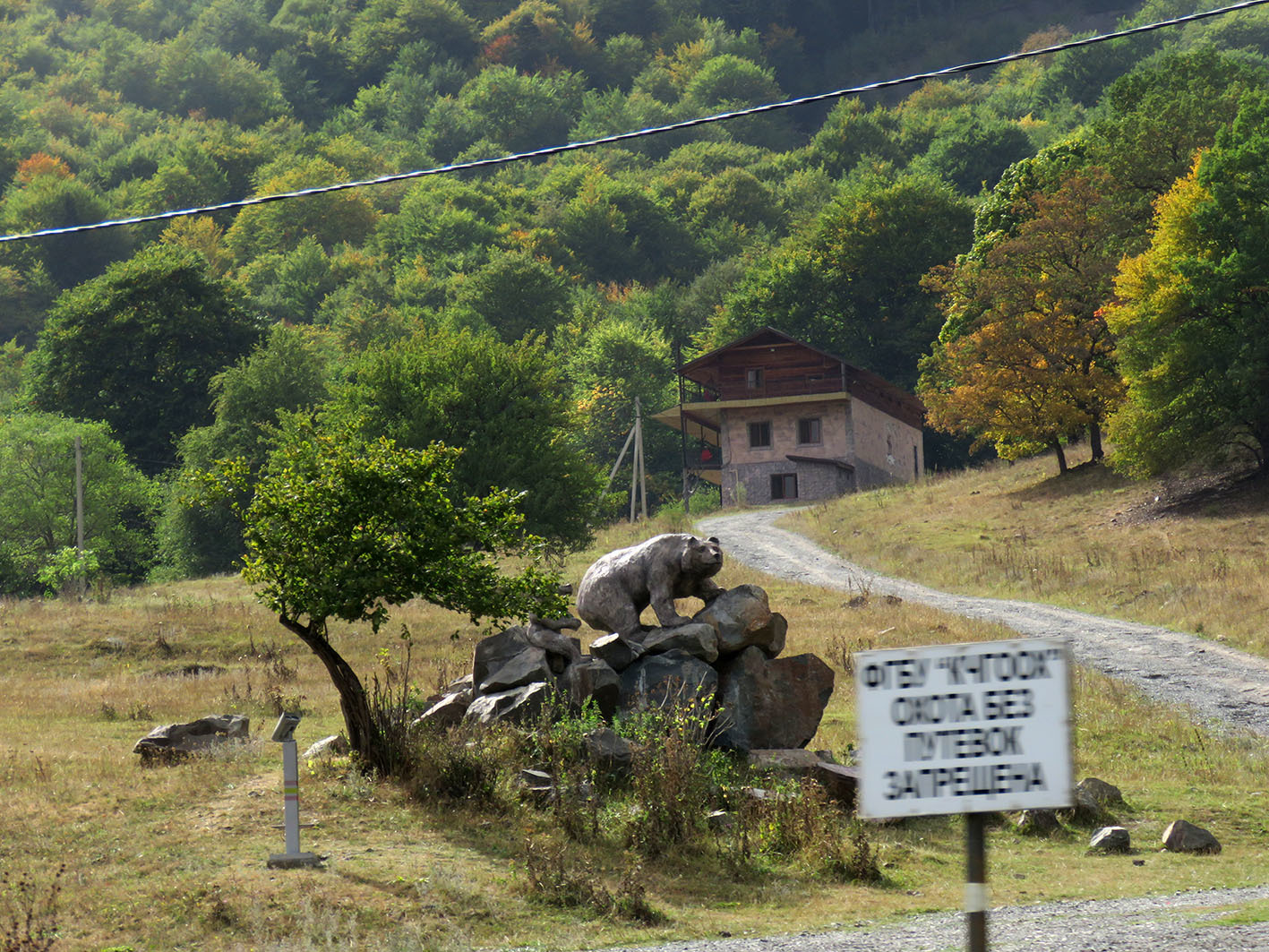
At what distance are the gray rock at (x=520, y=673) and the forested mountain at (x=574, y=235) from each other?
4.91 m

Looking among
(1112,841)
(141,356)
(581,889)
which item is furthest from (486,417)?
(581,889)

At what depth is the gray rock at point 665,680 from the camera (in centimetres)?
1789

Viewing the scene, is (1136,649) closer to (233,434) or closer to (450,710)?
(450,710)

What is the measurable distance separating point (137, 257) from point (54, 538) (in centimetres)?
1903

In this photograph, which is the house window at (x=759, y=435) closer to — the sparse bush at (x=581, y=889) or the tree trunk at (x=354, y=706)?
the tree trunk at (x=354, y=706)

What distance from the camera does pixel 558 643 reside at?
18453 millimetres

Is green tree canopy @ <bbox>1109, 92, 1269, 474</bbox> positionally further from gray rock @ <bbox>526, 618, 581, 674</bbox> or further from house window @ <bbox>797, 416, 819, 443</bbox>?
house window @ <bbox>797, 416, 819, 443</bbox>

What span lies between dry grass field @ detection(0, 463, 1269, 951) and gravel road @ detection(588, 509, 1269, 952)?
32.1 inches

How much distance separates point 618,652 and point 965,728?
14.1m

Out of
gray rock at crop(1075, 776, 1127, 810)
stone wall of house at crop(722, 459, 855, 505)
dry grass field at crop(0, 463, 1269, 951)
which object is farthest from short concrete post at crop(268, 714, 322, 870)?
stone wall of house at crop(722, 459, 855, 505)

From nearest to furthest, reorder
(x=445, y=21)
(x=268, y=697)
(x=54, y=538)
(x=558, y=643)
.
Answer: (x=558, y=643) < (x=268, y=697) < (x=54, y=538) < (x=445, y=21)

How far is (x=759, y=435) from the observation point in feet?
241

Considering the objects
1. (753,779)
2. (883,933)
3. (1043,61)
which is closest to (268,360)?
(753,779)

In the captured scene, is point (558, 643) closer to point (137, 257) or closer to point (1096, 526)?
point (1096, 526)
